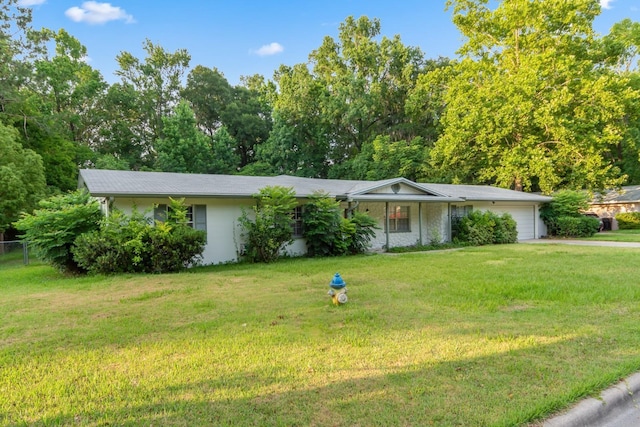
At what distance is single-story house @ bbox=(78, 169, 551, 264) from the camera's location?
10.7 metres

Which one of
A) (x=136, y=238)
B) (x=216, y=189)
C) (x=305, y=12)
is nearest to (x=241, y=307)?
(x=136, y=238)

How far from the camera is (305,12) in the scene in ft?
60.1

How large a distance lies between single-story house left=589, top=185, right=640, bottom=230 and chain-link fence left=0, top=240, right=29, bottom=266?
3177 cm

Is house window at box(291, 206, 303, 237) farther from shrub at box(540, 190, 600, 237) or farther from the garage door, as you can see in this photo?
shrub at box(540, 190, 600, 237)

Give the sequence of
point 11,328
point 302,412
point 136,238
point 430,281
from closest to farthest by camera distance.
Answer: point 302,412 < point 11,328 < point 430,281 < point 136,238

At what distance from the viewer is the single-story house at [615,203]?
25.5 metres

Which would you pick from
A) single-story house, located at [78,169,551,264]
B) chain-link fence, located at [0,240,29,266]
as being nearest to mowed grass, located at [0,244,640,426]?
single-story house, located at [78,169,551,264]

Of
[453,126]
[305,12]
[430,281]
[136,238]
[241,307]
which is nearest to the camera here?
[241,307]

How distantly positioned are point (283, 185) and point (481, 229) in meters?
9.08

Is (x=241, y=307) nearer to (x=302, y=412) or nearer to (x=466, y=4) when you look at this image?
(x=302, y=412)

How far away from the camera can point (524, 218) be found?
1997 centimetres

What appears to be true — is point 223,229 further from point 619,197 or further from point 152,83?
point 619,197

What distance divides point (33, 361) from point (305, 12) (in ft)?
60.7

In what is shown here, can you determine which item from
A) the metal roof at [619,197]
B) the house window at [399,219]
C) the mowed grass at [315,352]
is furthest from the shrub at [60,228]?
the metal roof at [619,197]
